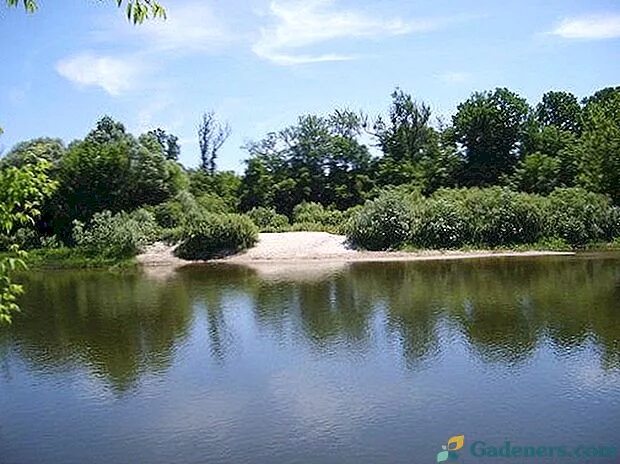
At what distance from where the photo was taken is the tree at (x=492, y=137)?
49.6 metres

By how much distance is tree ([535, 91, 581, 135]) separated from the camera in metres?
58.3

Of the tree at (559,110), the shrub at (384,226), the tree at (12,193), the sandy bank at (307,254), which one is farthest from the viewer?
the tree at (559,110)

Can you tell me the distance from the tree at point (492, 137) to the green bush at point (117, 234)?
2450 cm

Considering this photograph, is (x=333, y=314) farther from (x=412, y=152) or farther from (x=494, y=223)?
(x=412, y=152)

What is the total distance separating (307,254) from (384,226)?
15.2ft

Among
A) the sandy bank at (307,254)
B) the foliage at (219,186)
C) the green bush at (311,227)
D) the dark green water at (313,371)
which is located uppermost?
the foliage at (219,186)

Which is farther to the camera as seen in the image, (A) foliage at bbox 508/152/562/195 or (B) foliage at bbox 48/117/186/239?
(A) foliage at bbox 508/152/562/195

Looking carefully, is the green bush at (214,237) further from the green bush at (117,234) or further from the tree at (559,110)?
the tree at (559,110)

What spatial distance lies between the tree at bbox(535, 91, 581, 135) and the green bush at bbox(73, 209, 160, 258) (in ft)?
121

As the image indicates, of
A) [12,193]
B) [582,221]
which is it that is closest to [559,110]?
[582,221]

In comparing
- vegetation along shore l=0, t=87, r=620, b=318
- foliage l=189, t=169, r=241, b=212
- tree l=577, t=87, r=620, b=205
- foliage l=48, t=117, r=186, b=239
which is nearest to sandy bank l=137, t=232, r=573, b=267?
vegetation along shore l=0, t=87, r=620, b=318

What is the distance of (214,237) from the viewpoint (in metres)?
37.1

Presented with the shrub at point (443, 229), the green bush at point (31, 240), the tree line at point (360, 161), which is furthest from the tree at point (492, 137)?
the green bush at point (31, 240)

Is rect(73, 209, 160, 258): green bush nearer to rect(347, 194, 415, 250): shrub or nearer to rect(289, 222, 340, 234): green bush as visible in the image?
rect(289, 222, 340, 234): green bush
